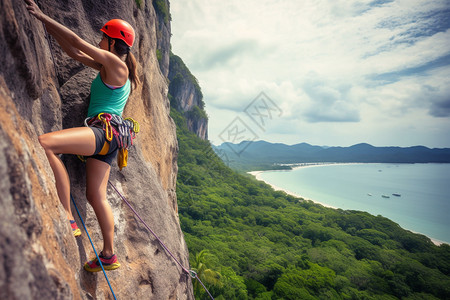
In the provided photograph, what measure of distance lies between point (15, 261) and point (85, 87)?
2560 millimetres

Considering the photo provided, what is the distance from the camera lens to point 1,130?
48.4 inches

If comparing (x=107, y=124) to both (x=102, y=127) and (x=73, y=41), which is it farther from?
(x=73, y=41)

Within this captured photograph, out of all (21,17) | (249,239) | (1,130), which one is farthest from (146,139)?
(249,239)

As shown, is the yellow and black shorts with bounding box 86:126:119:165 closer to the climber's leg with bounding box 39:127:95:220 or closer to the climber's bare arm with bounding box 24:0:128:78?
the climber's leg with bounding box 39:127:95:220

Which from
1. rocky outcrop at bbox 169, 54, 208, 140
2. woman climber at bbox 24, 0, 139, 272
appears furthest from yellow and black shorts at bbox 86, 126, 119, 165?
rocky outcrop at bbox 169, 54, 208, 140

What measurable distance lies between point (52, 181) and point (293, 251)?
105 feet

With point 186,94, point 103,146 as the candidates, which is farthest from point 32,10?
point 186,94

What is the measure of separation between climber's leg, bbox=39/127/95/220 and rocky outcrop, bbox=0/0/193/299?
76 mm

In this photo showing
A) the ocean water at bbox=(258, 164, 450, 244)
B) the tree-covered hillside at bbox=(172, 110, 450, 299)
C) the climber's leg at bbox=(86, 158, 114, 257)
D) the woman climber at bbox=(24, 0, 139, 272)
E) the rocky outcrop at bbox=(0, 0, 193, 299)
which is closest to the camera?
the rocky outcrop at bbox=(0, 0, 193, 299)

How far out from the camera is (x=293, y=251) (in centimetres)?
2908

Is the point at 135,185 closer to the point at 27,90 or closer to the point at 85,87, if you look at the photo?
the point at 85,87

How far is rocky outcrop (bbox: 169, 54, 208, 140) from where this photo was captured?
196 feet

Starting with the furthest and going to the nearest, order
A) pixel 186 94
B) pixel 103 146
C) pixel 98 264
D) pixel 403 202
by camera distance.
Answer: pixel 403 202 → pixel 186 94 → pixel 98 264 → pixel 103 146

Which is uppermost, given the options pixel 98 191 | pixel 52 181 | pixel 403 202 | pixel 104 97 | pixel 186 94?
pixel 186 94
